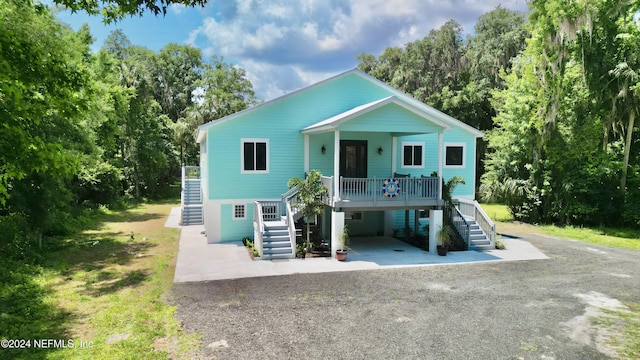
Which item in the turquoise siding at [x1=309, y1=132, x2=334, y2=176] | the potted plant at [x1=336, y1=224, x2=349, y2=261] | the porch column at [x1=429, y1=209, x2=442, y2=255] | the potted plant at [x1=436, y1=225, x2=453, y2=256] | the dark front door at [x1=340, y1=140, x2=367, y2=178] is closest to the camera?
the potted plant at [x1=336, y1=224, x2=349, y2=261]

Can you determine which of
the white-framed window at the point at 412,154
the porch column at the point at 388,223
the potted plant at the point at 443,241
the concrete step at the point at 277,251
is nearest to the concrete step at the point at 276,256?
the concrete step at the point at 277,251

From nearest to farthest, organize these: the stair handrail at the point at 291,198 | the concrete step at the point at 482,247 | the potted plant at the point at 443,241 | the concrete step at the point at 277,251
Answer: the concrete step at the point at 277,251 → the potted plant at the point at 443,241 → the stair handrail at the point at 291,198 → the concrete step at the point at 482,247

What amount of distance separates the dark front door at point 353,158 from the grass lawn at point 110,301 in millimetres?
7857

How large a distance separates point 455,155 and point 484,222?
164 inches

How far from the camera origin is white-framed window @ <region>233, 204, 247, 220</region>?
16.7 meters

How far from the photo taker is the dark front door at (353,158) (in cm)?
1762

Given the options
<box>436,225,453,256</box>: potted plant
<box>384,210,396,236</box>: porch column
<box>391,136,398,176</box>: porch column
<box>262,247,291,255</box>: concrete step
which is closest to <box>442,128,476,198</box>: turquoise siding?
<box>391,136,398,176</box>: porch column

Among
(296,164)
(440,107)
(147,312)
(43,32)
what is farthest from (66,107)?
(440,107)

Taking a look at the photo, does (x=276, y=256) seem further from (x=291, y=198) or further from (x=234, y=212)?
(x=234, y=212)

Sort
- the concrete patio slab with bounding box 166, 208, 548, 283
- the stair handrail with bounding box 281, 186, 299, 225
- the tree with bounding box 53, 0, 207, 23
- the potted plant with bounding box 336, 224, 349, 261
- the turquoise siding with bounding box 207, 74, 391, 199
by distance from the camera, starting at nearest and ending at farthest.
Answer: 1. the tree with bounding box 53, 0, 207, 23
2. the concrete patio slab with bounding box 166, 208, 548, 283
3. the potted plant with bounding box 336, 224, 349, 261
4. the stair handrail with bounding box 281, 186, 299, 225
5. the turquoise siding with bounding box 207, 74, 391, 199

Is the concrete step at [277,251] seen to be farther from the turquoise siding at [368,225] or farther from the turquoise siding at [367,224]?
the turquoise siding at [368,225]

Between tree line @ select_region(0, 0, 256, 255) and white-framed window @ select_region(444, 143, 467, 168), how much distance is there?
14624 mm

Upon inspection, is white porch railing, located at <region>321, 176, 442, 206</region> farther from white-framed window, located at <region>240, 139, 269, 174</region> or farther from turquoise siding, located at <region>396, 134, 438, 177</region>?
turquoise siding, located at <region>396, 134, 438, 177</region>

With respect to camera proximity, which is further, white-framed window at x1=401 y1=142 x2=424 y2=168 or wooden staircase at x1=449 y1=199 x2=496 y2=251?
white-framed window at x1=401 y1=142 x2=424 y2=168
